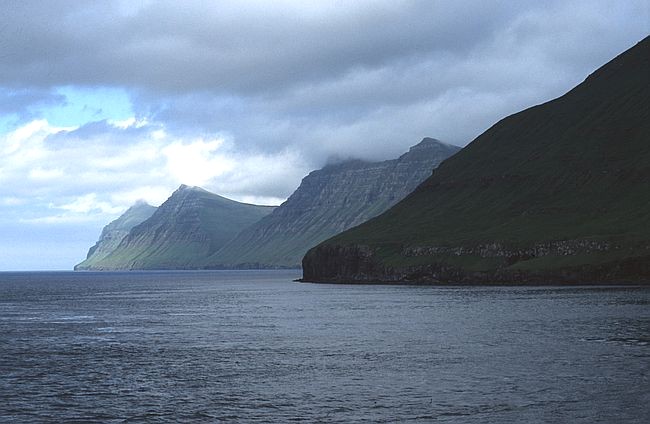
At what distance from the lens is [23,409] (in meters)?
51.9

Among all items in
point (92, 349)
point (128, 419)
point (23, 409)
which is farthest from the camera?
point (92, 349)

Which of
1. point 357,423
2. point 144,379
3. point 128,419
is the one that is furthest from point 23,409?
point 357,423

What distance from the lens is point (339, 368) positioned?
225 ft

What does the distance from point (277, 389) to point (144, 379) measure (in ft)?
41.9

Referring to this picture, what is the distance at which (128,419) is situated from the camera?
48.6 m

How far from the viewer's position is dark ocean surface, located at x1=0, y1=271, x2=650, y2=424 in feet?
164

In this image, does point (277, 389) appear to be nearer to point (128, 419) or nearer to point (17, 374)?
point (128, 419)

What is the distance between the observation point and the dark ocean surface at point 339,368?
49969 mm

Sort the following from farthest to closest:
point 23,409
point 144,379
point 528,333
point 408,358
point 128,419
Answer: point 528,333 < point 408,358 < point 144,379 < point 23,409 < point 128,419

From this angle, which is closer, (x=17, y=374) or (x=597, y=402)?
(x=597, y=402)

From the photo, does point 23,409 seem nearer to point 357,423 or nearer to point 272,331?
point 357,423

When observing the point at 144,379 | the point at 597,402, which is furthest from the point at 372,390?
the point at 144,379

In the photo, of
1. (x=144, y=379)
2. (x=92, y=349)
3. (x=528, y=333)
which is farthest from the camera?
(x=528, y=333)

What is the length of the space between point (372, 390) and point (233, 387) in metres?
10.9
